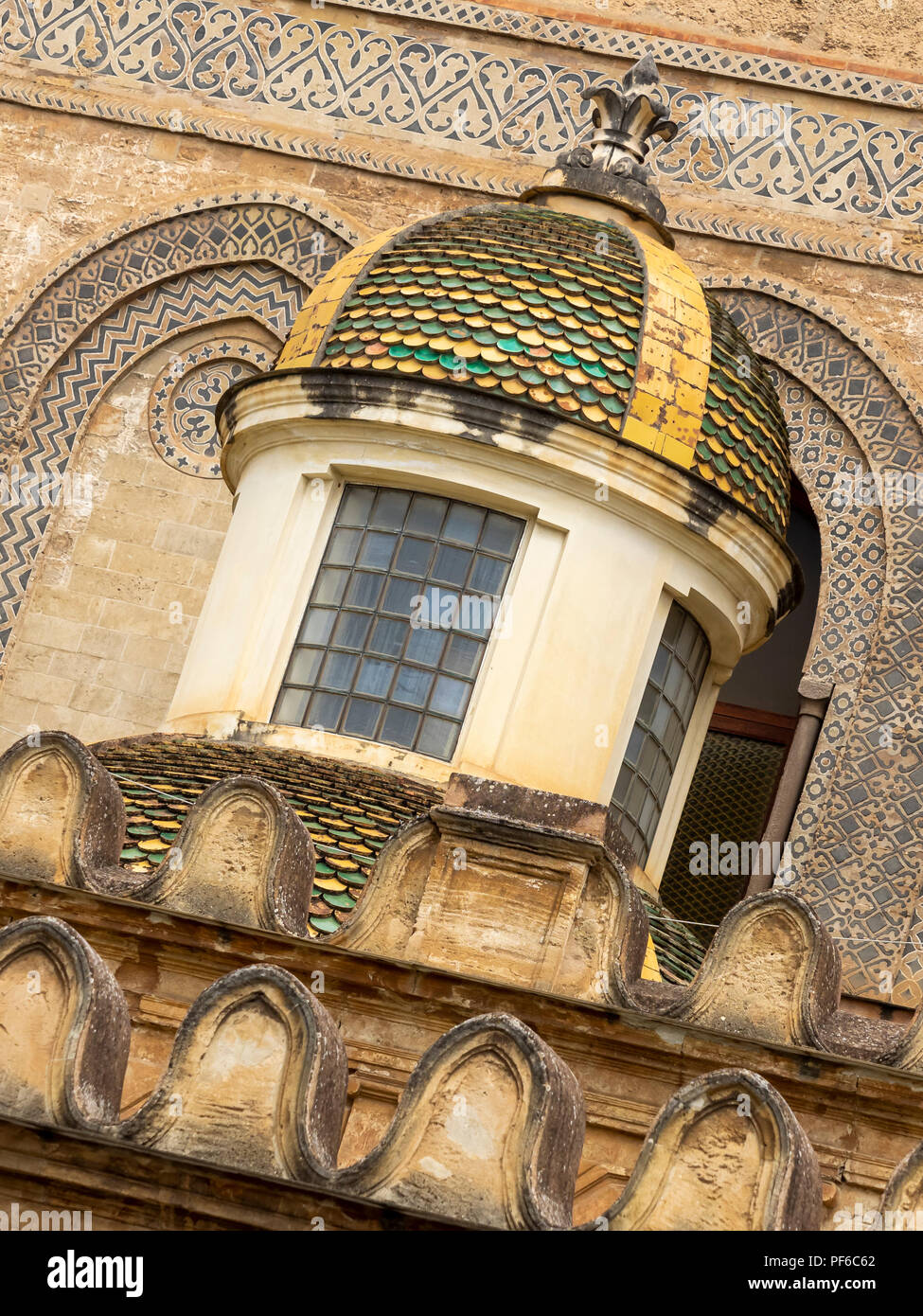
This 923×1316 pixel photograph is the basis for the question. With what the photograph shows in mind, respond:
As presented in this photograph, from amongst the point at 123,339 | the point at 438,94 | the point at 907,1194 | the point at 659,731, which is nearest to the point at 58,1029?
the point at 907,1194

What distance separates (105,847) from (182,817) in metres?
0.73

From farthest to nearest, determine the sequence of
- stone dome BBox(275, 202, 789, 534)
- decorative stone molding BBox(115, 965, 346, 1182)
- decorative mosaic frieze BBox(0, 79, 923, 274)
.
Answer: decorative mosaic frieze BBox(0, 79, 923, 274), stone dome BBox(275, 202, 789, 534), decorative stone molding BBox(115, 965, 346, 1182)

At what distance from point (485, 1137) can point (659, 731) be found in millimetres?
4900

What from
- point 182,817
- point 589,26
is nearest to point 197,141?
point 589,26

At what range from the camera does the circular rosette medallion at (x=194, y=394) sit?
1585 cm

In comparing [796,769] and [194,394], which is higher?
[194,394]

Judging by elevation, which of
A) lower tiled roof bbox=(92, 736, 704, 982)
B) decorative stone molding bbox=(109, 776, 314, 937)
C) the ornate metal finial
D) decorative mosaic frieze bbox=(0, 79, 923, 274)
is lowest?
decorative stone molding bbox=(109, 776, 314, 937)

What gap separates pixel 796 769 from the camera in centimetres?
1477

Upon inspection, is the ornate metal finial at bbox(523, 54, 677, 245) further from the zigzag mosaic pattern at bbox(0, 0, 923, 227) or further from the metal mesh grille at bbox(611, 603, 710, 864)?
the metal mesh grille at bbox(611, 603, 710, 864)

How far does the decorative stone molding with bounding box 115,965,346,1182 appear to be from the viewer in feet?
27.2

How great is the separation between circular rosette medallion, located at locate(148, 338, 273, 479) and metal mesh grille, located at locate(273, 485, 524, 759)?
10.1 feet

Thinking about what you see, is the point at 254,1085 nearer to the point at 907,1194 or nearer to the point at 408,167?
the point at 907,1194

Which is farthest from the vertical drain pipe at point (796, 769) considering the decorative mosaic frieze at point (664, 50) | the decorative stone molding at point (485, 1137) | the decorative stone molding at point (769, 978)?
the decorative stone molding at point (485, 1137)

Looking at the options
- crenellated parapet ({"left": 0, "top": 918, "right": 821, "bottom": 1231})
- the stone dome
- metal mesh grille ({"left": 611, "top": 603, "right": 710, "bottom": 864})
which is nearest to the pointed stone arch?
the stone dome
